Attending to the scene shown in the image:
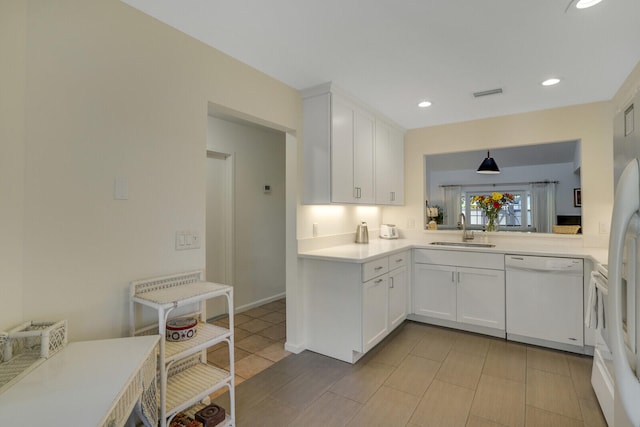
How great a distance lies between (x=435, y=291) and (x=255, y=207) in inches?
95.8

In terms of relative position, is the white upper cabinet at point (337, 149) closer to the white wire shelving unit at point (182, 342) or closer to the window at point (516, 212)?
the white wire shelving unit at point (182, 342)

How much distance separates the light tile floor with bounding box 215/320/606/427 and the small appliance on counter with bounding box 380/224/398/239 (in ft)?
4.49

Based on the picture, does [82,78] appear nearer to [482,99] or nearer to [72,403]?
[72,403]

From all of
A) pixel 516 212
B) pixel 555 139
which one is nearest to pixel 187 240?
pixel 555 139

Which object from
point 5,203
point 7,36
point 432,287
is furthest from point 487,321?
point 7,36

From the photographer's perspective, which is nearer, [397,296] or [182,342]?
[182,342]

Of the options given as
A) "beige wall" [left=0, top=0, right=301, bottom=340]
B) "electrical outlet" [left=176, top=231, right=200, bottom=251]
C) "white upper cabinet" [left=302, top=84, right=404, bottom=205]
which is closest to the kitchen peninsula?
"white upper cabinet" [left=302, top=84, right=404, bottom=205]

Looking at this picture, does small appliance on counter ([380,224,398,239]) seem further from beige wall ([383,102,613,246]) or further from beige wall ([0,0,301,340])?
beige wall ([0,0,301,340])

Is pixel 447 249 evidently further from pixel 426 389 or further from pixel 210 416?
pixel 210 416

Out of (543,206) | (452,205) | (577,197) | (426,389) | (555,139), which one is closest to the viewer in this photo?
(426,389)

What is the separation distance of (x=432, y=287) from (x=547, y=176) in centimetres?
438

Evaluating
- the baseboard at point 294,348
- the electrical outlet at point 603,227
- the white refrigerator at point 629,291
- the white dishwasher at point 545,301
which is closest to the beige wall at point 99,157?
the baseboard at point 294,348

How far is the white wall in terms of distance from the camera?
3.93 m

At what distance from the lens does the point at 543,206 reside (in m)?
6.07
